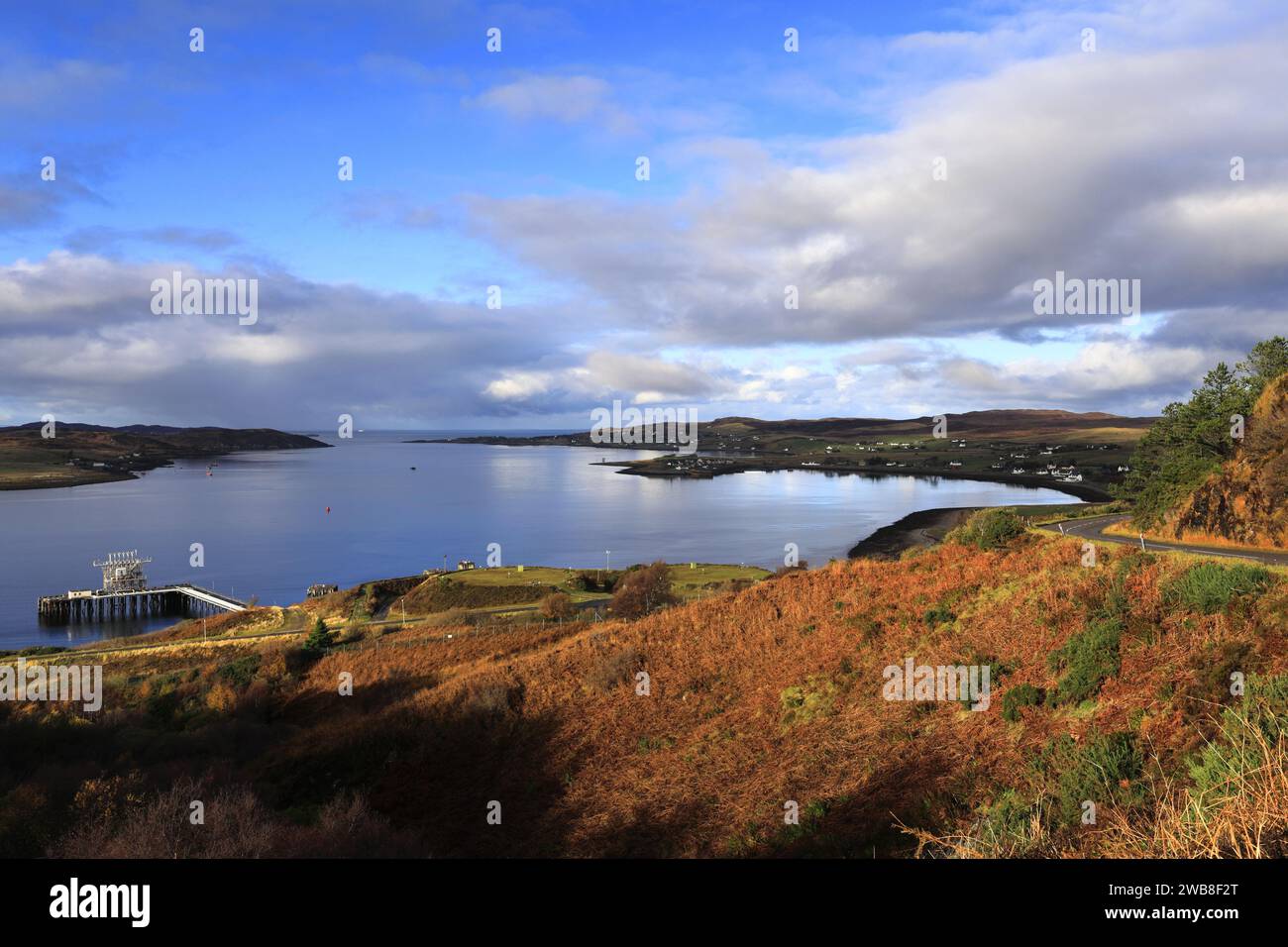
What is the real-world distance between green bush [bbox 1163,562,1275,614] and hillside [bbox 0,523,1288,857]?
0.25ft

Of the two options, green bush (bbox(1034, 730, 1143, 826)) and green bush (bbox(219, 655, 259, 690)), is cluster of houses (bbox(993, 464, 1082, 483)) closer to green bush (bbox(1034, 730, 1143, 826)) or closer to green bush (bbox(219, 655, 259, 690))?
green bush (bbox(219, 655, 259, 690))

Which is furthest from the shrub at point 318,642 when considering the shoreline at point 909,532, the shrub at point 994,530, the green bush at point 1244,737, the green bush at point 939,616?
the shoreline at point 909,532

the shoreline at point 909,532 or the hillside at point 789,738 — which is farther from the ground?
the hillside at point 789,738

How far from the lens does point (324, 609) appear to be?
61.8m

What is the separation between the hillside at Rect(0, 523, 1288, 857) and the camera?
34.4 feet

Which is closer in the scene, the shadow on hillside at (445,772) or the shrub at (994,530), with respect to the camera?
the shadow on hillside at (445,772)

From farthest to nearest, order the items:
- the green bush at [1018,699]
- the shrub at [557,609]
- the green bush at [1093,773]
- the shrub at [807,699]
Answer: the shrub at [557,609] < the shrub at [807,699] < the green bush at [1018,699] < the green bush at [1093,773]

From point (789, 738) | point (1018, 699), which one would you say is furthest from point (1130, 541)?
point (789, 738)

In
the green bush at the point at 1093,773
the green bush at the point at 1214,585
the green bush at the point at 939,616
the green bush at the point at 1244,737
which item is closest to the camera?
the green bush at the point at 1244,737

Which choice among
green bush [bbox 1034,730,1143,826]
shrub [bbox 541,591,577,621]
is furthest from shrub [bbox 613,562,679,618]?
green bush [bbox 1034,730,1143,826]

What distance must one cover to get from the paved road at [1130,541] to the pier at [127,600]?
70.3 m

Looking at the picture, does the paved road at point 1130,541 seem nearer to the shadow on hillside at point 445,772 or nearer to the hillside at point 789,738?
the hillside at point 789,738

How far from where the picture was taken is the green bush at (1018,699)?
559 inches
